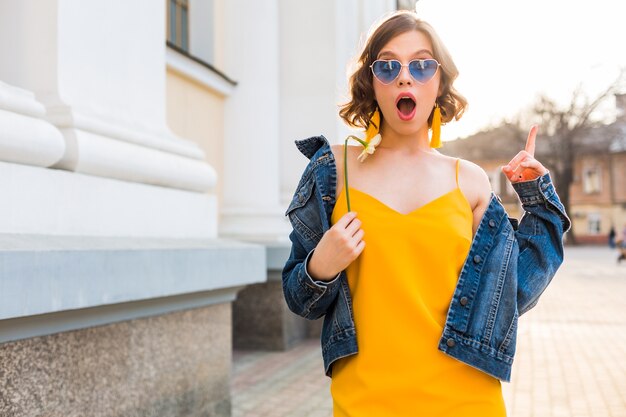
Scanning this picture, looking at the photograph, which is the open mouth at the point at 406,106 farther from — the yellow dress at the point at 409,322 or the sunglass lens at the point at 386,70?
the yellow dress at the point at 409,322

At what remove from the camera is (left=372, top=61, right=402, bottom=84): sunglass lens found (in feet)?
4.81

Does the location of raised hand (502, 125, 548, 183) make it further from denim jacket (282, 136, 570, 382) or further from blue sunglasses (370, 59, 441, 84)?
blue sunglasses (370, 59, 441, 84)

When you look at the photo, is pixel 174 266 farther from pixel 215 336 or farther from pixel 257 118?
pixel 257 118

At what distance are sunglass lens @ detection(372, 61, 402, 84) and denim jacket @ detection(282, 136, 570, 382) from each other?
0.20 metres

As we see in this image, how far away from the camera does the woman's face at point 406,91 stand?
4.80 feet

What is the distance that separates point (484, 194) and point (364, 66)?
0.39 m

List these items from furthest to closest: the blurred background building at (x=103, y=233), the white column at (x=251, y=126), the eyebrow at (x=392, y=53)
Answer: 1. the white column at (x=251, y=126)
2. the blurred background building at (x=103, y=233)
3. the eyebrow at (x=392, y=53)

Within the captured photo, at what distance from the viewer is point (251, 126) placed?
23.5ft

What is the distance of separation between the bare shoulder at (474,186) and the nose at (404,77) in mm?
235

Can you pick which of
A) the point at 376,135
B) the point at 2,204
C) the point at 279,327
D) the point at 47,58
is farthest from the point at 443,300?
the point at 279,327

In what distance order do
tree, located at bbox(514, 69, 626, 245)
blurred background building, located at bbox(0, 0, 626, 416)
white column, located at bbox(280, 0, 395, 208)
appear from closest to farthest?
blurred background building, located at bbox(0, 0, 626, 416) < white column, located at bbox(280, 0, 395, 208) < tree, located at bbox(514, 69, 626, 245)

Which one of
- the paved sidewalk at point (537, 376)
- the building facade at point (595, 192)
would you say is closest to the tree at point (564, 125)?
the building facade at point (595, 192)

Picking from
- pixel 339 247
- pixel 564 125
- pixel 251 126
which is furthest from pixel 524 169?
pixel 564 125

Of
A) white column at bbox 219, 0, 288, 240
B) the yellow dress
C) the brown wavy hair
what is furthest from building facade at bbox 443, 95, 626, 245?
the yellow dress
